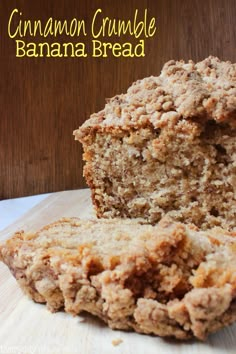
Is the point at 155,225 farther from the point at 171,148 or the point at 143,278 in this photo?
the point at 143,278

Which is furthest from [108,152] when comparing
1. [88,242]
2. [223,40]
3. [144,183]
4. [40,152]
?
[223,40]

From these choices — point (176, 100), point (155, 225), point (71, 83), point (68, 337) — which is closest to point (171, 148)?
point (176, 100)

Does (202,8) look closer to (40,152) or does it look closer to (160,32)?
(160,32)

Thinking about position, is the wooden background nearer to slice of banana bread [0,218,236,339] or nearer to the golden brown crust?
the golden brown crust

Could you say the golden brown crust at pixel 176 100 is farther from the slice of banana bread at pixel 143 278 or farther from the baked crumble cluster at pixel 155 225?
the slice of banana bread at pixel 143 278

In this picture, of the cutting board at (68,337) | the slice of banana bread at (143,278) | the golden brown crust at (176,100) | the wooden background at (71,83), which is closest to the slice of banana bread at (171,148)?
the golden brown crust at (176,100)

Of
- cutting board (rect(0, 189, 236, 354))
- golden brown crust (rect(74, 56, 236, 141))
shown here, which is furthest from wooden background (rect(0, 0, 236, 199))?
cutting board (rect(0, 189, 236, 354))
